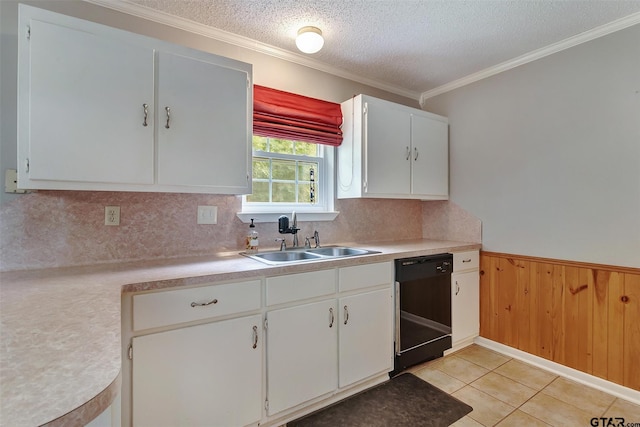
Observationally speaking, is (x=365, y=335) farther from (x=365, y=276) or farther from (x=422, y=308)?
(x=422, y=308)

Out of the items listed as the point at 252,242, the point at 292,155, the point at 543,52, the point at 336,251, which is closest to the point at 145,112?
the point at 252,242

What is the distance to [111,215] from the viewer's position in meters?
1.77

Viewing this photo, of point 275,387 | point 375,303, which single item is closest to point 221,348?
point 275,387

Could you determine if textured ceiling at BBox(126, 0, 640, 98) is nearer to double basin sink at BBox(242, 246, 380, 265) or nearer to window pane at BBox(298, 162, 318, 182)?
window pane at BBox(298, 162, 318, 182)

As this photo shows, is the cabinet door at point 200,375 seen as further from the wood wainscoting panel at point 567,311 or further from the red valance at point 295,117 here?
the wood wainscoting panel at point 567,311

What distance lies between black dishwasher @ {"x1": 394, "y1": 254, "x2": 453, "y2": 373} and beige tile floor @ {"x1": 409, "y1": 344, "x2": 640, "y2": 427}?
18cm

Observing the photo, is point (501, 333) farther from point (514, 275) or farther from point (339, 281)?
point (339, 281)

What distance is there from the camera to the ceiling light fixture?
1.99m

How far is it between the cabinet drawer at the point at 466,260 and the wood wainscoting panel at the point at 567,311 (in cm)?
8

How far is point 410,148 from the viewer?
2.74 meters

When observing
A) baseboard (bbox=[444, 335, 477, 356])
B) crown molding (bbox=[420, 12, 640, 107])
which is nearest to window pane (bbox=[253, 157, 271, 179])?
crown molding (bbox=[420, 12, 640, 107])

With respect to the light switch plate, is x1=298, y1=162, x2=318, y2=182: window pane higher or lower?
higher

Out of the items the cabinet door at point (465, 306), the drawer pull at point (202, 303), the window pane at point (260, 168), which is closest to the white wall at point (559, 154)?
the cabinet door at point (465, 306)

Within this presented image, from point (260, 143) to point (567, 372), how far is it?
2854 millimetres
